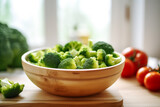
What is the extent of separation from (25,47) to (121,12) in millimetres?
973

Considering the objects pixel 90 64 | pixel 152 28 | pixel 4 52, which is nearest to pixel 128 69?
pixel 90 64

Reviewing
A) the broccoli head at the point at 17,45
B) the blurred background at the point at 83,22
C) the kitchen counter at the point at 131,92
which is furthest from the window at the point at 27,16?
the kitchen counter at the point at 131,92

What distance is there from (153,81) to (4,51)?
0.92 meters

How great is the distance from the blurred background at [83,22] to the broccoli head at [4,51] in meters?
0.53

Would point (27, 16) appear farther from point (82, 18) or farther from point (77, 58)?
point (77, 58)

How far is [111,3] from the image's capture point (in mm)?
1918

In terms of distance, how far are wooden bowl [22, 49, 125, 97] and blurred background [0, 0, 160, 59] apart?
1.06 m

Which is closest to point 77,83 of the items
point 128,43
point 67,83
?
point 67,83

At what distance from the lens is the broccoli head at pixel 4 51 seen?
1.33m

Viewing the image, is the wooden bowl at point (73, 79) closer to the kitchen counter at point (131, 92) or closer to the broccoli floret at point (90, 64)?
the broccoli floret at point (90, 64)

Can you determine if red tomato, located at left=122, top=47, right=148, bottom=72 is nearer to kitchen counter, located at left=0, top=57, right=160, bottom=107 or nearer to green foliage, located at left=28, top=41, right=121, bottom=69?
kitchen counter, located at left=0, top=57, right=160, bottom=107

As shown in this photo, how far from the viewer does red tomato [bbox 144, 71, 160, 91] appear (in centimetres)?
107

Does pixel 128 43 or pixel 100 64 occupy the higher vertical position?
pixel 100 64

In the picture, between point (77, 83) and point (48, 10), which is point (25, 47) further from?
point (77, 83)
